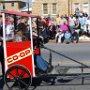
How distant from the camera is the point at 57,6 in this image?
5794cm

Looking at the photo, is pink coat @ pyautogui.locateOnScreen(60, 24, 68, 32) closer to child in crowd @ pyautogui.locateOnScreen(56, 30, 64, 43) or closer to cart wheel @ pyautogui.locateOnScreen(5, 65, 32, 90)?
child in crowd @ pyautogui.locateOnScreen(56, 30, 64, 43)

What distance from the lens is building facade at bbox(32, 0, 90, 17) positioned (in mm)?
56531

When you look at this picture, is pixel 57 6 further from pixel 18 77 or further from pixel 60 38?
pixel 18 77

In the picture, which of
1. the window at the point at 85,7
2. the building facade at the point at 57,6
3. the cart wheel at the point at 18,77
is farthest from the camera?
the building facade at the point at 57,6

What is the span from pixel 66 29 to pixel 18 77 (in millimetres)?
16736

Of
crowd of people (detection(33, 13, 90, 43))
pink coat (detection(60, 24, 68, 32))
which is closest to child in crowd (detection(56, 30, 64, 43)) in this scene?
crowd of people (detection(33, 13, 90, 43))

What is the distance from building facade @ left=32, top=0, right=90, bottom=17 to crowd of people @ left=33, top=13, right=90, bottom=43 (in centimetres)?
2697

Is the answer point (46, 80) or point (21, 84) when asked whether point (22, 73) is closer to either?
point (21, 84)

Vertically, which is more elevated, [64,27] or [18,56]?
[18,56]

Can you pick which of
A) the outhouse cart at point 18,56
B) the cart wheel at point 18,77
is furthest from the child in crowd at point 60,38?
the cart wheel at point 18,77

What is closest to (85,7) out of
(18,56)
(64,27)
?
(64,27)

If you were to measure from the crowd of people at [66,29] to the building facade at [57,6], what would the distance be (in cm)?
2697

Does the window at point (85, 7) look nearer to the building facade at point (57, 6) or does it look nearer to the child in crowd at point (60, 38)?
the building facade at point (57, 6)

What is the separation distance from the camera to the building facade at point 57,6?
56531 millimetres
